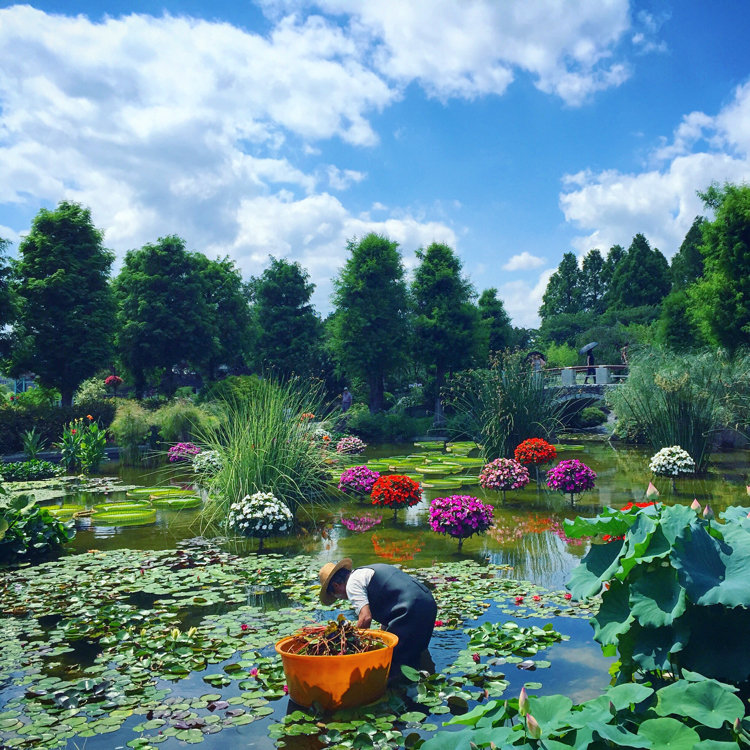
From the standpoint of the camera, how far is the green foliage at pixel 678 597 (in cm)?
237

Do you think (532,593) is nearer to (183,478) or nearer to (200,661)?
(200,661)

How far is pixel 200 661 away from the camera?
403cm

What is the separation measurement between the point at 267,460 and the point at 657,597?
5961 millimetres

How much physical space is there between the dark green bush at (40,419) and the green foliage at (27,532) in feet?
29.9

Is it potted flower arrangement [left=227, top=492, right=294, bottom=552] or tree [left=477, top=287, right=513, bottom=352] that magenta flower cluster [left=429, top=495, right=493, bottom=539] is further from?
tree [left=477, top=287, right=513, bottom=352]

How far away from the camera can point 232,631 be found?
4559mm

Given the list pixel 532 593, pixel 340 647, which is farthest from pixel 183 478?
pixel 340 647

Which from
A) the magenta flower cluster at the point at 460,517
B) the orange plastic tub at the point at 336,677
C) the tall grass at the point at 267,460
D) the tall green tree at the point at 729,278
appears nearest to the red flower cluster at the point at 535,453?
the tall grass at the point at 267,460

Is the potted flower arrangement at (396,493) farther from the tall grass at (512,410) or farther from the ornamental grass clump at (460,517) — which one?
the tall grass at (512,410)

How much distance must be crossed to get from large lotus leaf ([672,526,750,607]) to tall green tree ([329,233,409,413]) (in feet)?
Answer: 67.3

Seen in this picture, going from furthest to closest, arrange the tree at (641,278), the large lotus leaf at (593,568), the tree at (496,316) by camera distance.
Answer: the tree at (641,278), the tree at (496,316), the large lotus leaf at (593,568)

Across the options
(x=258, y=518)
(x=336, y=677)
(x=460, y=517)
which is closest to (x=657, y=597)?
(x=336, y=677)

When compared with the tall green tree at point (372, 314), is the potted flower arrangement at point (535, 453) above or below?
below

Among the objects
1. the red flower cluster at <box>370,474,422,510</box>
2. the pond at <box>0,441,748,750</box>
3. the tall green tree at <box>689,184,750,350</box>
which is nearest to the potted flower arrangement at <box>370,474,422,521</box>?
the red flower cluster at <box>370,474,422,510</box>
